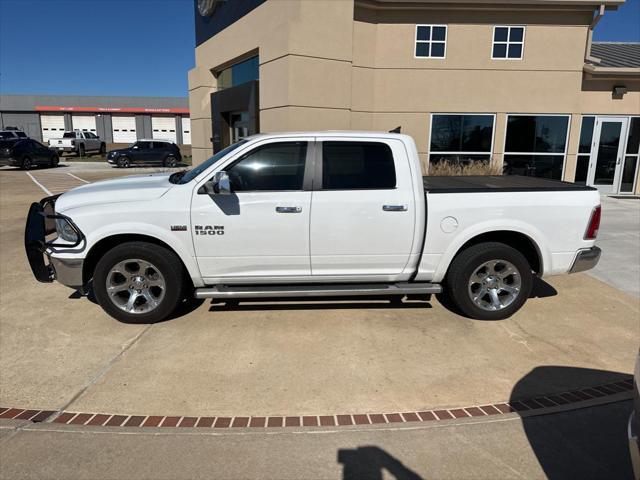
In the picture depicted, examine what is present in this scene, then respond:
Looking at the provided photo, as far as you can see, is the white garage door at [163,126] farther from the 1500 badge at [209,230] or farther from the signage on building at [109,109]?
the 1500 badge at [209,230]

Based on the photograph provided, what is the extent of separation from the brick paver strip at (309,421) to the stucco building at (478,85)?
37.7 ft

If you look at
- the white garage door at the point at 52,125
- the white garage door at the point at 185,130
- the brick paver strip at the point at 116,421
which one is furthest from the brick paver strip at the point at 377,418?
the white garage door at the point at 52,125

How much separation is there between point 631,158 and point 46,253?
17.2 m

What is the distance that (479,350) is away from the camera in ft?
14.6

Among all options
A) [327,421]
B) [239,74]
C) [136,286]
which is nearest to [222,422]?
[327,421]

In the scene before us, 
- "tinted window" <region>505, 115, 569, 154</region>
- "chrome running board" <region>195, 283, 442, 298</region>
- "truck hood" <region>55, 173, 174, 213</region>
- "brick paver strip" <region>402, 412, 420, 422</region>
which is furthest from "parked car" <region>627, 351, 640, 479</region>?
"tinted window" <region>505, 115, 569, 154</region>

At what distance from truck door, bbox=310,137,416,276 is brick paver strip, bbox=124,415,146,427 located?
221cm

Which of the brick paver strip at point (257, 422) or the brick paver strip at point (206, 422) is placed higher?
the brick paver strip at point (257, 422)

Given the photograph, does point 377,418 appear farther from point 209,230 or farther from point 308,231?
point 209,230

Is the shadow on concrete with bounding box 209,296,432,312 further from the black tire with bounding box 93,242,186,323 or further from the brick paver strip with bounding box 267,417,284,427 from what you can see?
the brick paver strip with bounding box 267,417,284,427

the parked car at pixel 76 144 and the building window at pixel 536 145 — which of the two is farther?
the parked car at pixel 76 144

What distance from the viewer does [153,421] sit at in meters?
3.34

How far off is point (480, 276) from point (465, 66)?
1195cm

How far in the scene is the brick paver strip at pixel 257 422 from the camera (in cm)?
330
